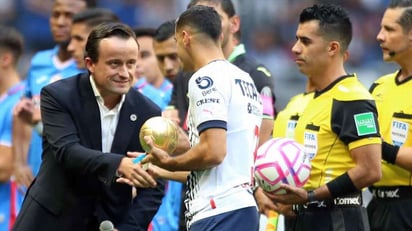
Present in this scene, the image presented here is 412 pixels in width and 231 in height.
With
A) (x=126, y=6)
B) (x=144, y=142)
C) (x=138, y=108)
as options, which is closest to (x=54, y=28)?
(x=138, y=108)

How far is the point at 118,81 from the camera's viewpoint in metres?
7.54

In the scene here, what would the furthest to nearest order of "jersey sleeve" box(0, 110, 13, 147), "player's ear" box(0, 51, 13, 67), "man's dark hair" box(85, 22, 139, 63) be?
"player's ear" box(0, 51, 13, 67) < "jersey sleeve" box(0, 110, 13, 147) < "man's dark hair" box(85, 22, 139, 63)

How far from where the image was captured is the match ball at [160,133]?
7016mm

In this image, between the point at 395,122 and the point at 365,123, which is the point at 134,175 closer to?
the point at 365,123

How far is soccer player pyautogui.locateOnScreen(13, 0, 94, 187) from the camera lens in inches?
396

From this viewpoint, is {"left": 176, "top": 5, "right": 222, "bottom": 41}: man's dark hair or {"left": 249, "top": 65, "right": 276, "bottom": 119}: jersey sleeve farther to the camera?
{"left": 249, "top": 65, "right": 276, "bottom": 119}: jersey sleeve

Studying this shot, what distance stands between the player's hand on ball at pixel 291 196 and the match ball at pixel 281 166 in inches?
1.2

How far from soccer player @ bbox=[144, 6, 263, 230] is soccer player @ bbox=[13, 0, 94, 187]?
113 inches

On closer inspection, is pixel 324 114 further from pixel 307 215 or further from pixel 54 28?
pixel 54 28

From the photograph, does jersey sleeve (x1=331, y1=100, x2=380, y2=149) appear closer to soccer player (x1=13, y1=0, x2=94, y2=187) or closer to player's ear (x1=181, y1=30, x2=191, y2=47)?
player's ear (x1=181, y1=30, x2=191, y2=47)

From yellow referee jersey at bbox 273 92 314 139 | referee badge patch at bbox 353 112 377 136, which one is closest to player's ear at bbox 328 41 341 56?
yellow referee jersey at bbox 273 92 314 139

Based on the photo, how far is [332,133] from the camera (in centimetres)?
779

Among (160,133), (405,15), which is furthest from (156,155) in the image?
(405,15)

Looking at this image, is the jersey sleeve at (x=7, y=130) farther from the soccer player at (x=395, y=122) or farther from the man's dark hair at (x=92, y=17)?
the soccer player at (x=395, y=122)
